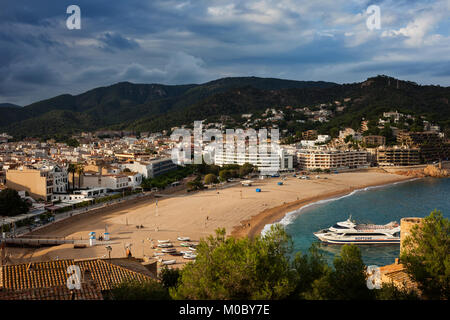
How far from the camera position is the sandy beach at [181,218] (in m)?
21.6

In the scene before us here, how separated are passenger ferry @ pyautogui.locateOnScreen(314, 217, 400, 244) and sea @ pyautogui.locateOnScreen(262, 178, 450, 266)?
1.45 ft

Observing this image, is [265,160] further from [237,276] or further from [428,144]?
[237,276]

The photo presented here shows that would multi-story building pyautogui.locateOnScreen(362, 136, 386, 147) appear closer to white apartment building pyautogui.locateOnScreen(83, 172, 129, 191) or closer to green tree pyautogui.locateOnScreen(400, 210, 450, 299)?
white apartment building pyautogui.locateOnScreen(83, 172, 129, 191)

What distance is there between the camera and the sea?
909 inches

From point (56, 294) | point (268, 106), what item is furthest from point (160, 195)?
point (268, 106)

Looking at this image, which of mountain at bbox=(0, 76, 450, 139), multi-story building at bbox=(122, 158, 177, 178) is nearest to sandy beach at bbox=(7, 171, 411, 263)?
multi-story building at bbox=(122, 158, 177, 178)

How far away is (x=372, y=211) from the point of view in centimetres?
3344

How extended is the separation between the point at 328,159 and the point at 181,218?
38722 mm

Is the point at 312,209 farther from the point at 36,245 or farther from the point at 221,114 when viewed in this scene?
the point at 221,114

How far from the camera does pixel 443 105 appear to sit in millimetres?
114438

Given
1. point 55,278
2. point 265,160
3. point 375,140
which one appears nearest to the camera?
point 55,278

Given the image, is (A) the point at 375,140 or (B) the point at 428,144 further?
(A) the point at 375,140

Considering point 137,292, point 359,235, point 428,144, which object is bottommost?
point 359,235
